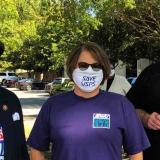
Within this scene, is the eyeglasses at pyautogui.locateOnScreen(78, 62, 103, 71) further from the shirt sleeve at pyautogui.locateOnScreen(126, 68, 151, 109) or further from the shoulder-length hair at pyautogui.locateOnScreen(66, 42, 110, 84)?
the shirt sleeve at pyautogui.locateOnScreen(126, 68, 151, 109)

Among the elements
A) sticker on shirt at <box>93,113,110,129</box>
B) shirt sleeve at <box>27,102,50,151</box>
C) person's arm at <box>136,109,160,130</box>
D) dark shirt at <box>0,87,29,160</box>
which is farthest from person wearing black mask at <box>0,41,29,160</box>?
person's arm at <box>136,109,160,130</box>

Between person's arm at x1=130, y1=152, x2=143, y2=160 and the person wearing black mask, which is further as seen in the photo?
the person wearing black mask

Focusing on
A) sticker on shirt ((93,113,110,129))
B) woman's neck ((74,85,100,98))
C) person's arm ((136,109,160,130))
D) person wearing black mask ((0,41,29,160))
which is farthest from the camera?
person's arm ((136,109,160,130))

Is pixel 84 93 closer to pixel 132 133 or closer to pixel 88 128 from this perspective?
pixel 88 128

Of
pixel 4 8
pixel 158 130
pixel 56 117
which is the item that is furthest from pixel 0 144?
pixel 4 8

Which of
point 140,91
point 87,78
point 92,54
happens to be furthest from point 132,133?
point 140,91

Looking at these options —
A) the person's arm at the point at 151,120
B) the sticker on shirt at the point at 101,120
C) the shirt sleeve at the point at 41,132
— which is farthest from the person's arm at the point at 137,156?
the shirt sleeve at the point at 41,132

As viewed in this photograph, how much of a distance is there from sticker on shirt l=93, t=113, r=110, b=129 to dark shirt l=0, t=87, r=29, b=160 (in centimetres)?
61

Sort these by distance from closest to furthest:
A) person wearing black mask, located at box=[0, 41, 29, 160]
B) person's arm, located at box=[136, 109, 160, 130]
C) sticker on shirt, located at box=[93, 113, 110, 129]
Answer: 1. sticker on shirt, located at box=[93, 113, 110, 129]
2. person wearing black mask, located at box=[0, 41, 29, 160]
3. person's arm, located at box=[136, 109, 160, 130]

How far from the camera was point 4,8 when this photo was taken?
20156 mm

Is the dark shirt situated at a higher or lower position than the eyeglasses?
lower

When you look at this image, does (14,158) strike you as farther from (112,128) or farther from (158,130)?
(158,130)

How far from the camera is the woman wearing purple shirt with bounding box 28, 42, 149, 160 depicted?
3424 millimetres

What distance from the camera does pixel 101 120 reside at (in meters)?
3.42
